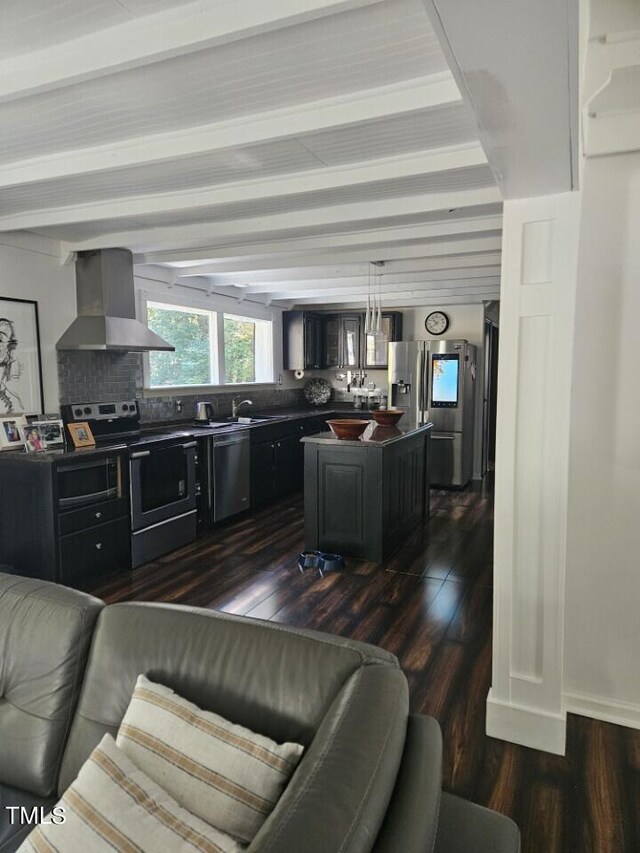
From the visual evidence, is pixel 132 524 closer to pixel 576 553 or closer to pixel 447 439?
pixel 576 553

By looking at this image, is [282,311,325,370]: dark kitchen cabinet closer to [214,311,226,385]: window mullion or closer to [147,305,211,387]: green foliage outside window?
[214,311,226,385]: window mullion

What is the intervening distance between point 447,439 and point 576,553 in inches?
179

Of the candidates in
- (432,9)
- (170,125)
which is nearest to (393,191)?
(170,125)

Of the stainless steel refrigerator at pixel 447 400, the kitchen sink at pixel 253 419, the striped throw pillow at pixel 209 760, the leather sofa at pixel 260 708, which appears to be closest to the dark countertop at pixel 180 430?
the kitchen sink at pixel 253 419

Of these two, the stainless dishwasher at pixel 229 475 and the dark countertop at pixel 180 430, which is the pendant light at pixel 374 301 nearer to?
the dark countertop at pixel 180 430

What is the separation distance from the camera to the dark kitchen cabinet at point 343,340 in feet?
26.8

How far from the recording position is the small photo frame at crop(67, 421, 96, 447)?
412cm

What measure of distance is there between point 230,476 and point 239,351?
7.62 feet

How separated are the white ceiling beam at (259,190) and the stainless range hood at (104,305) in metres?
0.74

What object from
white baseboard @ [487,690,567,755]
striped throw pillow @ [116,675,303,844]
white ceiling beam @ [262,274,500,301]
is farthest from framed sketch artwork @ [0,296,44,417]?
white baseboard @ [487,690,567,755]

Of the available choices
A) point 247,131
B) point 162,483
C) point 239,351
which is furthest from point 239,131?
point 239,351

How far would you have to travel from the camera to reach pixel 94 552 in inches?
156

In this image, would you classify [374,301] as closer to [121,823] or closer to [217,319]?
[217,319]

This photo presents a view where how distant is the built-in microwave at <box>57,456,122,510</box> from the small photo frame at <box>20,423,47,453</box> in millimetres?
353
